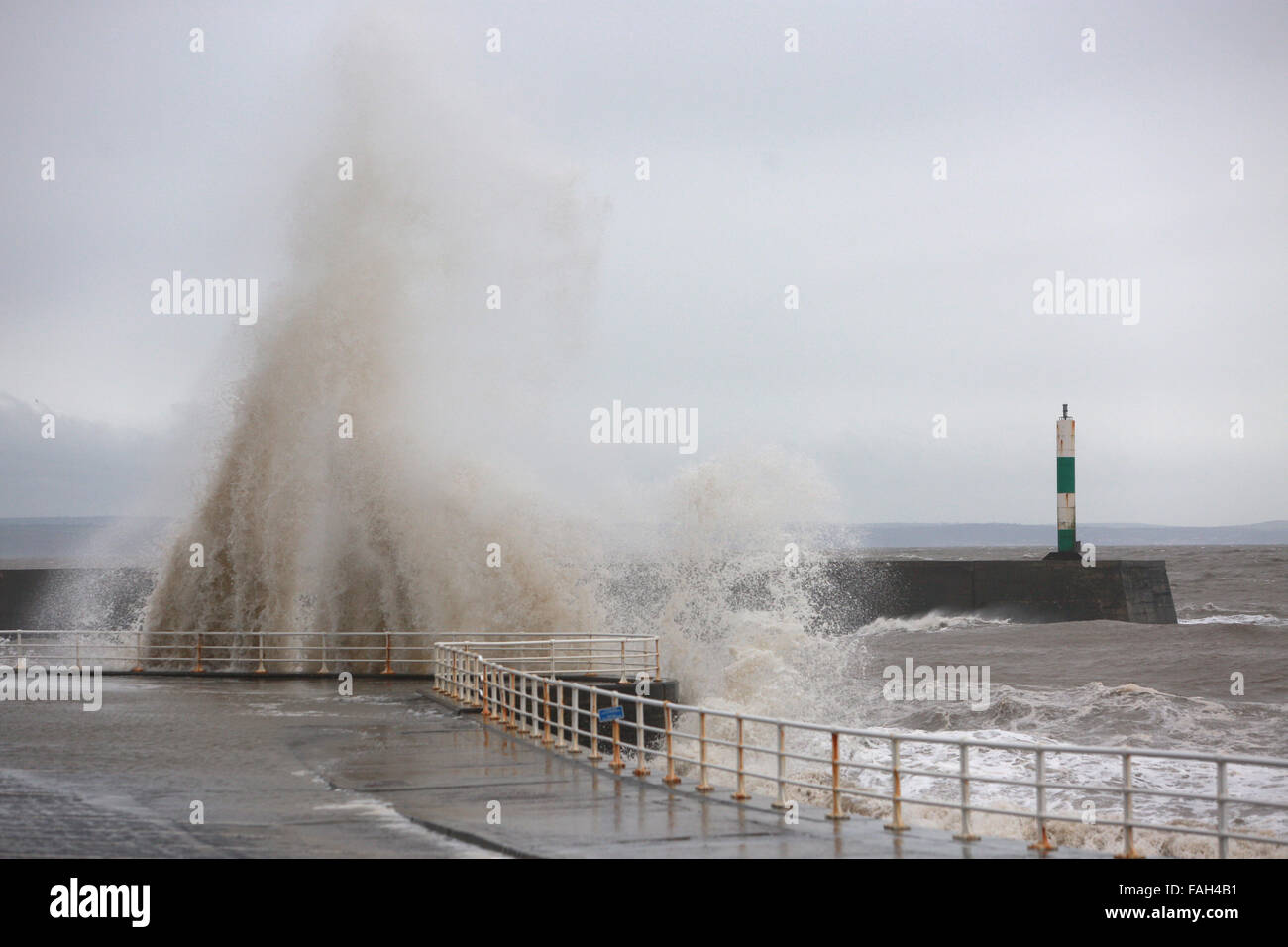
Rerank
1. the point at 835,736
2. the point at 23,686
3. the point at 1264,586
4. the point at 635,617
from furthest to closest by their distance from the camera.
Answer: the point at 1264,586 → the point at 635,617 → the point at 23,686 → the point at 835,736

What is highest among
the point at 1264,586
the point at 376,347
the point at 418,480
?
the point at 376,347

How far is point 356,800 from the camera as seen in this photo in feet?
44.0

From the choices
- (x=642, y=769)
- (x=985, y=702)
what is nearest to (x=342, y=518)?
(x=985, y=702)

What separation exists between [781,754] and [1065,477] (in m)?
48.0

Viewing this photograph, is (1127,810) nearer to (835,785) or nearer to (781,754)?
(835,785)

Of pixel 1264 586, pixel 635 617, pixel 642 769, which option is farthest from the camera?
pixel 1264 586

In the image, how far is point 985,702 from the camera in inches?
1401

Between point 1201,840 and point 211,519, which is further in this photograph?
point 211,519

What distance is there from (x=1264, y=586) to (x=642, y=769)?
86559mm

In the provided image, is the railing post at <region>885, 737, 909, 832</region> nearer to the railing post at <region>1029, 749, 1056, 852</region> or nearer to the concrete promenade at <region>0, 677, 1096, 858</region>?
the concrete promenade at <region>0, 677, 1096, 858</region>

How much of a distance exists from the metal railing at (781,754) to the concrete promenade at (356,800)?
361mm

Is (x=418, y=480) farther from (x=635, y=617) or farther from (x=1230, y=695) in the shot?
(x=1230, y=695)

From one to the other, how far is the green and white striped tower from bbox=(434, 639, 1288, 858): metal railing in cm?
3036

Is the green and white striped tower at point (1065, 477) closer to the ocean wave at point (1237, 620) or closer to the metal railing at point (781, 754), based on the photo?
the ocean wave at point (1237, 620)
